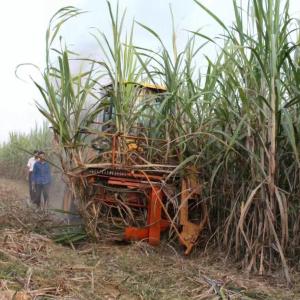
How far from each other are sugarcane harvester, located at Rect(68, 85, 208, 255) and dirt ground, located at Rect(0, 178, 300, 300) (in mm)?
194

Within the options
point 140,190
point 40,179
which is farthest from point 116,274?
point 40,179

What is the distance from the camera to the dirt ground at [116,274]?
123 inches

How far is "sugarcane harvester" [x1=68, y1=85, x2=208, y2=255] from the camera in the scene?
171 inches

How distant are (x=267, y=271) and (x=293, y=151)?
0.85m

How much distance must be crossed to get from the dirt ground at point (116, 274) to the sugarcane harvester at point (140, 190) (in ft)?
0.64

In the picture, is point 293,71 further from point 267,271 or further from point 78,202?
point 78,202

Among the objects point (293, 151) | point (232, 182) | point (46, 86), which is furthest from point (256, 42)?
point (46, 86)

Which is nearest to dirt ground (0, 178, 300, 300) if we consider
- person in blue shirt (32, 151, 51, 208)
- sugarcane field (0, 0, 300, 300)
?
sugarcane field (0, 0, 300, 300)

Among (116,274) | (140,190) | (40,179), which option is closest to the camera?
(116,274)

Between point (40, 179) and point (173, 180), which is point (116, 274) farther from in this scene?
point (40, 179)

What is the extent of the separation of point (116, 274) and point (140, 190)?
3.62 feet

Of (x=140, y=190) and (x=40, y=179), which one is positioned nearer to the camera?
(x=140, y=190)

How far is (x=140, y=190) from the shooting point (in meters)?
4.53

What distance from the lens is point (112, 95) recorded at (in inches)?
178
